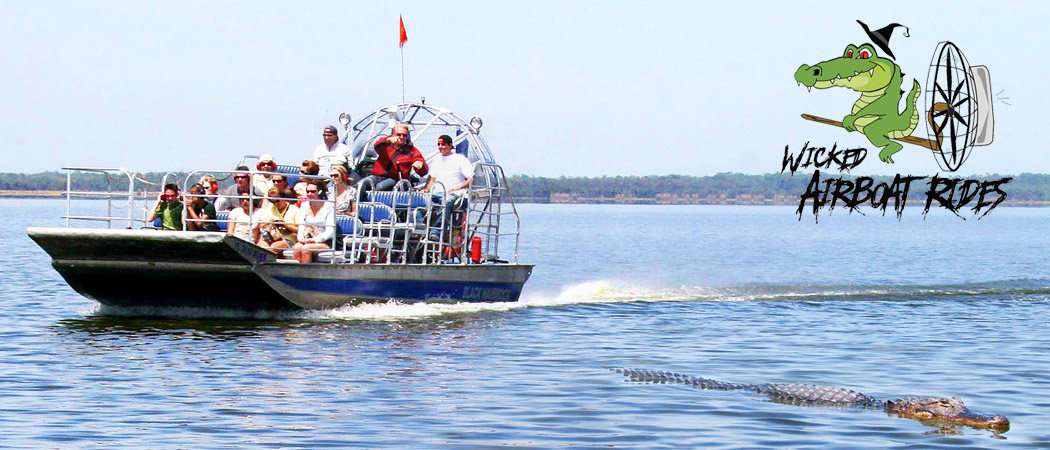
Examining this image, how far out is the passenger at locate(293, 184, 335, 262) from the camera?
19.4 m

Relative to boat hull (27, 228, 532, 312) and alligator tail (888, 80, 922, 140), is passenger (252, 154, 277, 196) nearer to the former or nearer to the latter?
boat hull (27, 228, 532, 312)

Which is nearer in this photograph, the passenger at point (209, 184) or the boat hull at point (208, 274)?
the boat hull at point (208, 274)

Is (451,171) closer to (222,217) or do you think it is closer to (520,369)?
(222,217)

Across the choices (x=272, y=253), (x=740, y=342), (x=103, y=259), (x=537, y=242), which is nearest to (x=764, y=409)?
(x=740, y=342)

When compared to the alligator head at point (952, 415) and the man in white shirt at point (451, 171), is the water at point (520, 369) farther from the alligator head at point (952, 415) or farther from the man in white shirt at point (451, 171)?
the man in white shirt at point (451, 171)

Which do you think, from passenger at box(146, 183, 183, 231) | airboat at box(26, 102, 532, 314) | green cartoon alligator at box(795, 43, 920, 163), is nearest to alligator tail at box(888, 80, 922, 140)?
green cartoon alligator at box(795, 43, 920, 163)

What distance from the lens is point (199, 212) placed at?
19.4 meters

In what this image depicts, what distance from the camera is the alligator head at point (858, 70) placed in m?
26.5

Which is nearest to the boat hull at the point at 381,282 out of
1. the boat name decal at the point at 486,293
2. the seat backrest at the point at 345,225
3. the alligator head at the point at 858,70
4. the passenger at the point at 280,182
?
the boat name decal at the point at 486,293

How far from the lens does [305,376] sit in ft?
49.7

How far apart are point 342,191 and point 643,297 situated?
29.6 ft

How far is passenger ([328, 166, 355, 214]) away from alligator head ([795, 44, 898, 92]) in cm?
994

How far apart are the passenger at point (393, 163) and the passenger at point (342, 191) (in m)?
0.92

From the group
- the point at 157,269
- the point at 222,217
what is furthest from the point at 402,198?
the point at 157,269
